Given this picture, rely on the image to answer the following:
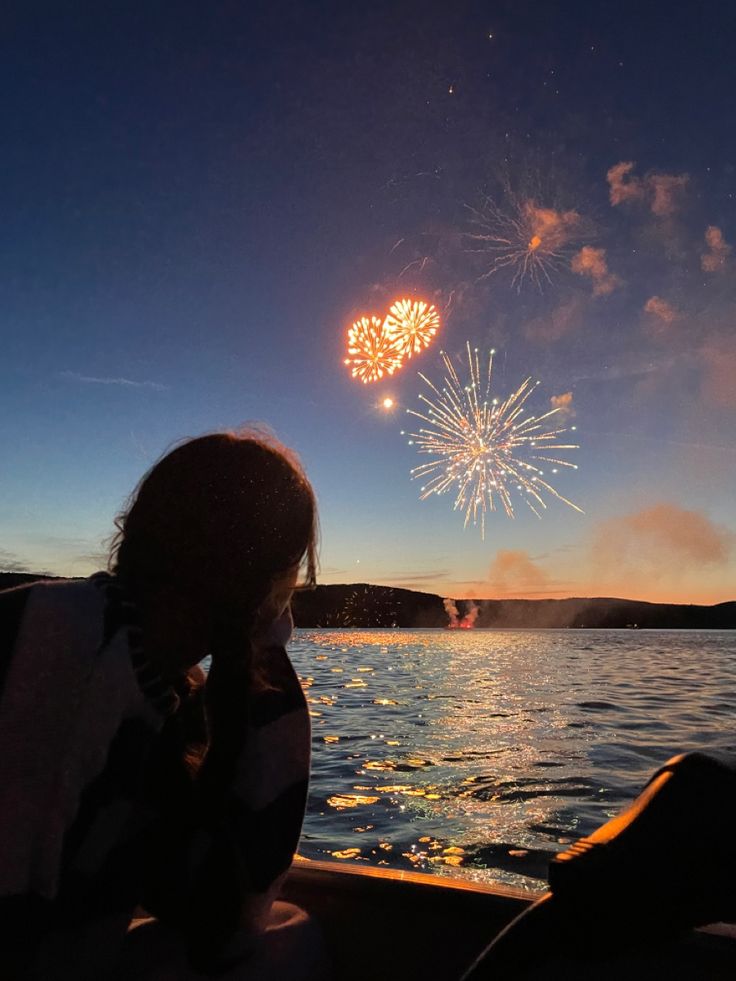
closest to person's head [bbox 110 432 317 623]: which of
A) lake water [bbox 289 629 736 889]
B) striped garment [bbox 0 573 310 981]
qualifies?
striped garment [bbox 0 573 310 981]

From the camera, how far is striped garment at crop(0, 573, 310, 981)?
1.55m

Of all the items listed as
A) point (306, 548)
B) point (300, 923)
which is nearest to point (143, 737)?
point (306, 548)

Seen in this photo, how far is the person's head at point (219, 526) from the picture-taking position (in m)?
2.02

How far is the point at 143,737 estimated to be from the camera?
1752 mm

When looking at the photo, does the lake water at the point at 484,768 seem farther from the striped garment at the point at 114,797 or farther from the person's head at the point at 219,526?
the person's head at the point at 219,526

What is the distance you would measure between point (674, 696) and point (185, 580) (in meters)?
21.0

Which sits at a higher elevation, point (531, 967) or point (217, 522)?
point (217, 522)

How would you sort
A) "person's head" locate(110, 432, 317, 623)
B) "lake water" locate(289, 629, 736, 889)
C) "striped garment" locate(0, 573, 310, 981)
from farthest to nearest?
1. "lake water" locate(289, 629, 736, 889)
2. "person's head" locate(110, 432, 317, 623)
3. "striped garment" locate(0, 573, 310, 981)

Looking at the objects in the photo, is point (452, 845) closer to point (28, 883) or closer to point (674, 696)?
point (28, 883)

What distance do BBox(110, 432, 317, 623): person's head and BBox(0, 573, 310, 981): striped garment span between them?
25 centimetres

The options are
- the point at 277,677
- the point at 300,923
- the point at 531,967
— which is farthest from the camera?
the point at 300,923

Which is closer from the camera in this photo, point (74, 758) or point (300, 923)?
point (74, 758)

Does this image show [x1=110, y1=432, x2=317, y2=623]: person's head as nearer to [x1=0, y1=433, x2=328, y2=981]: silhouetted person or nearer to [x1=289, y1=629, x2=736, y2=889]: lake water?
[x1=0, y1=433, x2=328, y2=981]: silhouetted person

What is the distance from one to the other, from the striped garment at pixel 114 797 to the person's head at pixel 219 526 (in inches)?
10.0
